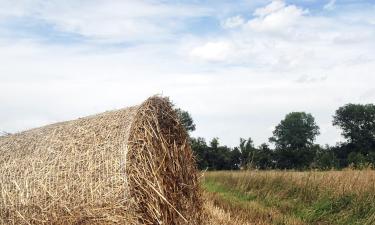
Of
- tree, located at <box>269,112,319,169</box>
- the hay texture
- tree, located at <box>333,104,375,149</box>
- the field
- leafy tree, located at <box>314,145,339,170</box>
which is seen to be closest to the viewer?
the hay texture

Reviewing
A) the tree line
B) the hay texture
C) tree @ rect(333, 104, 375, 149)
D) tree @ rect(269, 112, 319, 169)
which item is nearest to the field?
the hay texture

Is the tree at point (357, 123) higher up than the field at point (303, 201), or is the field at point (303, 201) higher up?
the tree at point (357, 123)

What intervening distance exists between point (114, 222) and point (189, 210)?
6.71ft

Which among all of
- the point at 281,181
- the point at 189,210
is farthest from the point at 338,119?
the point at 189,210

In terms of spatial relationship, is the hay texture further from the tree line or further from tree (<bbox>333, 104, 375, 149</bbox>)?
tree (<bbox>333, 104, 375, 149</bbox>)

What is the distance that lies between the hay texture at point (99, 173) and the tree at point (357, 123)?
6758cm

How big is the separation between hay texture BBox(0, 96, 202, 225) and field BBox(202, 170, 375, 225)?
1.50 metres

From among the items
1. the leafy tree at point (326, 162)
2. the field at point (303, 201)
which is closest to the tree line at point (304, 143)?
the leafy tree at point (326, 162)

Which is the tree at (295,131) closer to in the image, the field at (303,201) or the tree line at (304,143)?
the tree line at (304,143)

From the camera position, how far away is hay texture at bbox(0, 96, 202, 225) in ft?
20.7

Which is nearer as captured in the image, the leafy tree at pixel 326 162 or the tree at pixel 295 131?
the leafy tree at pixel 326 162

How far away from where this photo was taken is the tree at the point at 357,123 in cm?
7262

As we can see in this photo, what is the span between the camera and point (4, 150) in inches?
306

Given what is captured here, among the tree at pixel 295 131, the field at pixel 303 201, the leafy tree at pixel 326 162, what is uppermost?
the tree at pixel 295 131
